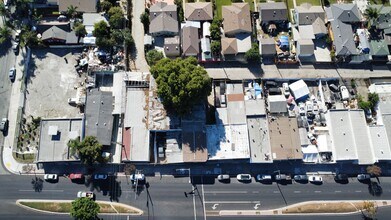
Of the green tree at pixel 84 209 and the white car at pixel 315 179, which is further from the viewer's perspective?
the white car at pixel 315 179

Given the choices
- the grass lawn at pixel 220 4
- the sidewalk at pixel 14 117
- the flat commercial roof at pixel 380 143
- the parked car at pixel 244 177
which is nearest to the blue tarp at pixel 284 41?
the grass lawn at pixel 220 4

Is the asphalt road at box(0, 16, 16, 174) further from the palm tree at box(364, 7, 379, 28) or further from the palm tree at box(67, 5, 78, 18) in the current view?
the palm tree at box(364, 7, 379, 28)

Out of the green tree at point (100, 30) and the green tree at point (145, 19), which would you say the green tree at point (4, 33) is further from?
the green tree at point (145, 19)

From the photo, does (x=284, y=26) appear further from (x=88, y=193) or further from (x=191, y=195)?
(x=88, y=193)

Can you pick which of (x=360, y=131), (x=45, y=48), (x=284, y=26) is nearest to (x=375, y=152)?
(x=360, y=131)

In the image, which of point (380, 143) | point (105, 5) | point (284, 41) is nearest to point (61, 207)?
point (105, 5)

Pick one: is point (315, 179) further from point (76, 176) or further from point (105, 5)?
point (105, 5)
